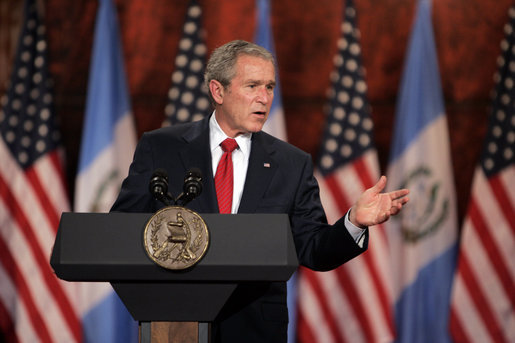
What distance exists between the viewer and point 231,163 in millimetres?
2197

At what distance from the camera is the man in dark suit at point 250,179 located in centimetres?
204

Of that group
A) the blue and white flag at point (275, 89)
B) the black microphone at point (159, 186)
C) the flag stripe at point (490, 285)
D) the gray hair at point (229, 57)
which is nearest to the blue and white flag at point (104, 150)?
the blue and white flag at point (275, 89)

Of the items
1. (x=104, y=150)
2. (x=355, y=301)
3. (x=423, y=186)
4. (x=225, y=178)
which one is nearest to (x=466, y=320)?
(x=355, y=301)

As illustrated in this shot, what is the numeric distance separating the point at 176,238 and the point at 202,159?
62 cm

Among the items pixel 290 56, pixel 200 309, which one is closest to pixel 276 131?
pixel 290 56

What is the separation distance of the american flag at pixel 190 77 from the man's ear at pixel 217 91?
8.07ft

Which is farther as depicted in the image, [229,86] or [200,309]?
[229,86]

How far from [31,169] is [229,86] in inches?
119

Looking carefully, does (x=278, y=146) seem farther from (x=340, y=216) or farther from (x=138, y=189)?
(x=340, y=216)

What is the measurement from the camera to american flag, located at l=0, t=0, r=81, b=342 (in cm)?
463

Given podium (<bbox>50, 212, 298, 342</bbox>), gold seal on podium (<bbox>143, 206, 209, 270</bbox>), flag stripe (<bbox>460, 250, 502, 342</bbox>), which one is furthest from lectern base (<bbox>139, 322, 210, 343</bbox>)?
flag stripe (<bbox>460, 250, 502, 342</bbox>)

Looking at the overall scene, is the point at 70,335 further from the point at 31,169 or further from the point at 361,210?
the point at 361,210

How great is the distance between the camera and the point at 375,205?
194cm

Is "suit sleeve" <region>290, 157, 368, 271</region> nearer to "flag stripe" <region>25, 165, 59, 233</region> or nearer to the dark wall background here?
"flag stripe" <region>25, 165, 59, 233</region>
